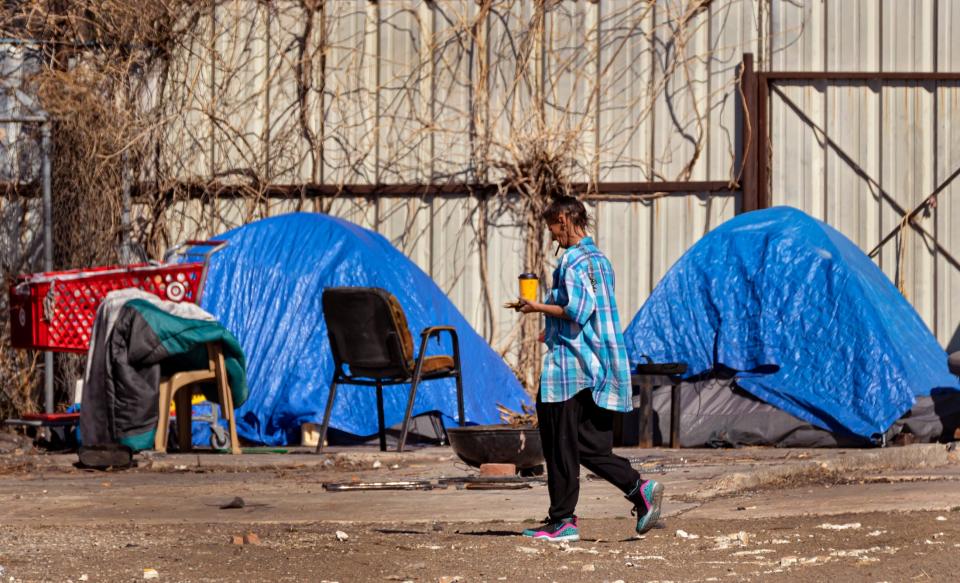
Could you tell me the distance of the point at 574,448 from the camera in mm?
5879

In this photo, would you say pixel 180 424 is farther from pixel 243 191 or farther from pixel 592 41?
pixel 592 41

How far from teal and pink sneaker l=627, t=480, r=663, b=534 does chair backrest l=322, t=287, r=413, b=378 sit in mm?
3778

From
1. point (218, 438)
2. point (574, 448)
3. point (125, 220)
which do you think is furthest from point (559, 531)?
point (125, 220)

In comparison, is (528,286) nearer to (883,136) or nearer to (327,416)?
(327,416)

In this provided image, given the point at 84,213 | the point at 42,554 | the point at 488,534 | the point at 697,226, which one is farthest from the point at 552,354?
the point at 84,213

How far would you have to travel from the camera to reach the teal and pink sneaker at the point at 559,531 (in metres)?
5.75

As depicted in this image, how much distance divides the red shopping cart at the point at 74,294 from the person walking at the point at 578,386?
15.2ft

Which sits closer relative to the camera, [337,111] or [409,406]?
[409,406]

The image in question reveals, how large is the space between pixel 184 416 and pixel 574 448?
15.4 feet

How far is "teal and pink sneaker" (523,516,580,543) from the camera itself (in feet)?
18.9

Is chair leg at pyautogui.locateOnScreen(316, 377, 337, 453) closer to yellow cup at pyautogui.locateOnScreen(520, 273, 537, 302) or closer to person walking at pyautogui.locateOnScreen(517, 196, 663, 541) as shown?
yellow cup at pyautogui.locateOnScreen(520, 273, 537, 302)

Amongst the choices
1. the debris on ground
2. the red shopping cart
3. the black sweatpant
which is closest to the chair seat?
the red shopping cart

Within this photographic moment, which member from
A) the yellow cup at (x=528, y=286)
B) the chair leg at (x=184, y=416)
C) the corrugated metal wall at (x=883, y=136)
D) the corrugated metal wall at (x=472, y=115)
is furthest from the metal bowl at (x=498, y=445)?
the corrugated metal wall at (x=883, y=136)

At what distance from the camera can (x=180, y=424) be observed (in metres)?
9.94
